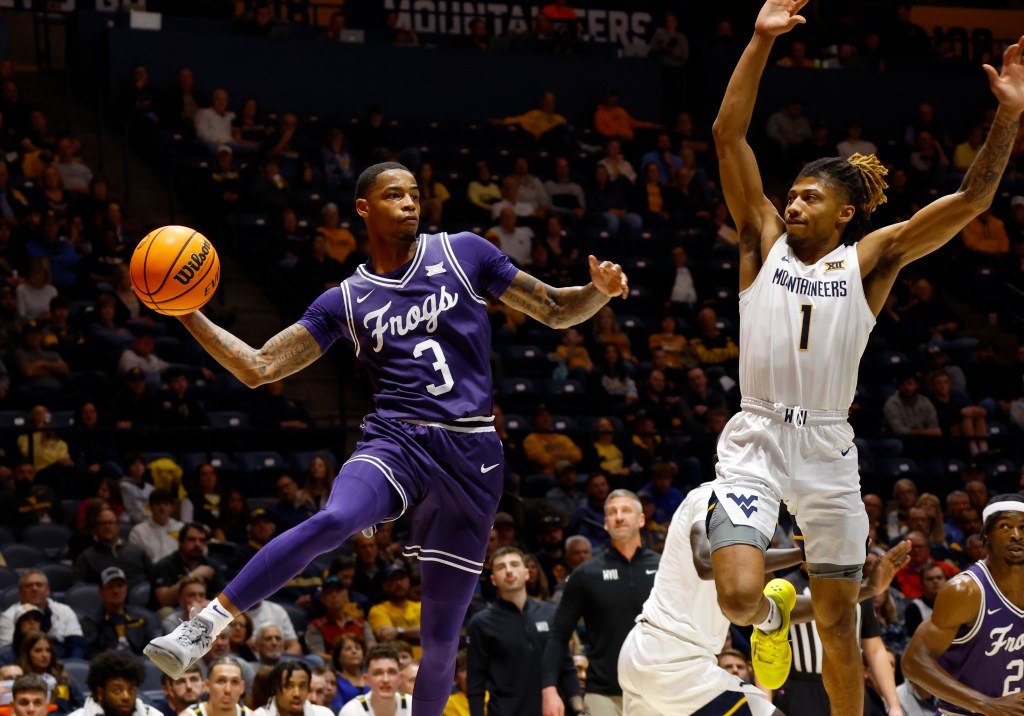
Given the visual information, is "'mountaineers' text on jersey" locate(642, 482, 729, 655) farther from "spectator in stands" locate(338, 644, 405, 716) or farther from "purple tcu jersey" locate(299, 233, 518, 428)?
"spectator in stands" locate(338, 644, 405, 716)

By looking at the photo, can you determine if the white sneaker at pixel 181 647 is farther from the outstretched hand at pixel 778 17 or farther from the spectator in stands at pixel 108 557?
the spectator in stands at pixel 108 557

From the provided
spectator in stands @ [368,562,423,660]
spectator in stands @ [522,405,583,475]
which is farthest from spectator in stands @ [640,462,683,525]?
spectator in stands @ [368,562,423,660]

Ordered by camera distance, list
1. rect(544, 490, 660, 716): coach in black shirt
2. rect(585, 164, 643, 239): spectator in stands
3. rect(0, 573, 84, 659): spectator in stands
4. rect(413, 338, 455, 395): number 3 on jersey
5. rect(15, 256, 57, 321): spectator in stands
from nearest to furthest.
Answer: rect(413, 338, 455, 395): number 3 on jersey, rect(544, 490, 660, 716): coach in black shirt, rect(0, 573, 84, 659): spectator in stands, rect(15, 256, 57, 321): spectator in stands, rect(585, 164, 643, 239): spectator in stands

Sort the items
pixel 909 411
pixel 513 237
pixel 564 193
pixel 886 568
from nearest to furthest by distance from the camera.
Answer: pixel 886 568, pixel 909 411, pixel 513 237, pixel 564 193

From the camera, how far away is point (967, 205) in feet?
20.3

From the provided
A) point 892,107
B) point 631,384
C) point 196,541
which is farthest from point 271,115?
point 892,107

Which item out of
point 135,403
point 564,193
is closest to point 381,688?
point 135,403

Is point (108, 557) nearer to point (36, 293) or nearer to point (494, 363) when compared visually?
point (36, 293)

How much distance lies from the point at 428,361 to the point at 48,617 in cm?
546

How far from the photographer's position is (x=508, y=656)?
9.67 metres

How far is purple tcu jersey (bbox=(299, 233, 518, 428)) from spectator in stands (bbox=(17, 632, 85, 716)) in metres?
4.27

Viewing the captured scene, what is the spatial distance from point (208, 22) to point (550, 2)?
242 inches

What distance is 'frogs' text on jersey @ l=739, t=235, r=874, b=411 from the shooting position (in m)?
6.28

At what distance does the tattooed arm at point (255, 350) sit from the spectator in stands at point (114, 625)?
15.7ft
